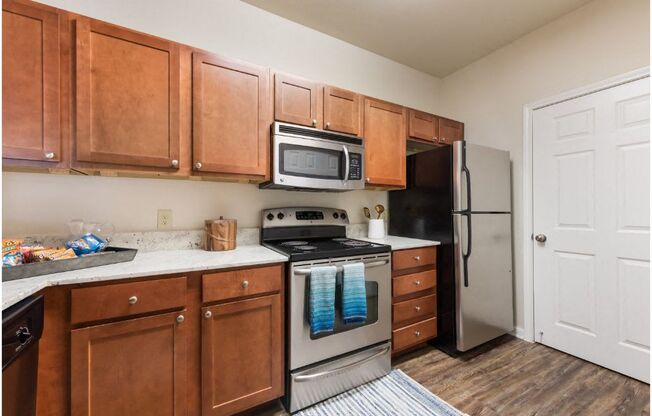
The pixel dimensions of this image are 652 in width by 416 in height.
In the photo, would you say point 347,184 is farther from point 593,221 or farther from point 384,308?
point 593,221

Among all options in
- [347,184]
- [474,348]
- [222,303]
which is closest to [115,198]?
[222,303]

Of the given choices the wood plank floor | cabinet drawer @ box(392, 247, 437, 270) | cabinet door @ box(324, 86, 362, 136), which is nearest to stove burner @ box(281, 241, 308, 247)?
cabinet drawer @ box(392, 247, 437, 270)

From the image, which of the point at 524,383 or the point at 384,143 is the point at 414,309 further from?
the point at 384,143

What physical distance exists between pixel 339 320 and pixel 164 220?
4.27 ft

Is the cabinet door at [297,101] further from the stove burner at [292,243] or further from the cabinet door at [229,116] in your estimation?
the stove burner at [292,243]

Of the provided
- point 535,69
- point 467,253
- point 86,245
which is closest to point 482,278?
point 467,253

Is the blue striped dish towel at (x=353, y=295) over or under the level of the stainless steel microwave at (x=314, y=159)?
under

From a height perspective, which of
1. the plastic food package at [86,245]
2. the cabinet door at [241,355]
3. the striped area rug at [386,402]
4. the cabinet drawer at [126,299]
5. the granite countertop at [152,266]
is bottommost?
the striped area rug at [386,402]

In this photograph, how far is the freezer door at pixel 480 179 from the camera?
211 centimetres

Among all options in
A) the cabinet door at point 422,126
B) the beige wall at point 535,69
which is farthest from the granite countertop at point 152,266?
the beige wall at point 535,69

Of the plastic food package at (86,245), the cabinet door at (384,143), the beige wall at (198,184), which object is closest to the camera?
the plastic food package at (86,245)

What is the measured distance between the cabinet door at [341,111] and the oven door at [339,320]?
99cm

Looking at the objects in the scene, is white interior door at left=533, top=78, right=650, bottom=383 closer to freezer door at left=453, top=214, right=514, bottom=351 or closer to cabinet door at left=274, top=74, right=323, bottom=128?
freezer door at left=453, top=214, right=514, bottom=351

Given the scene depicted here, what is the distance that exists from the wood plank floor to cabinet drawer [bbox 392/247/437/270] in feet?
2.41
